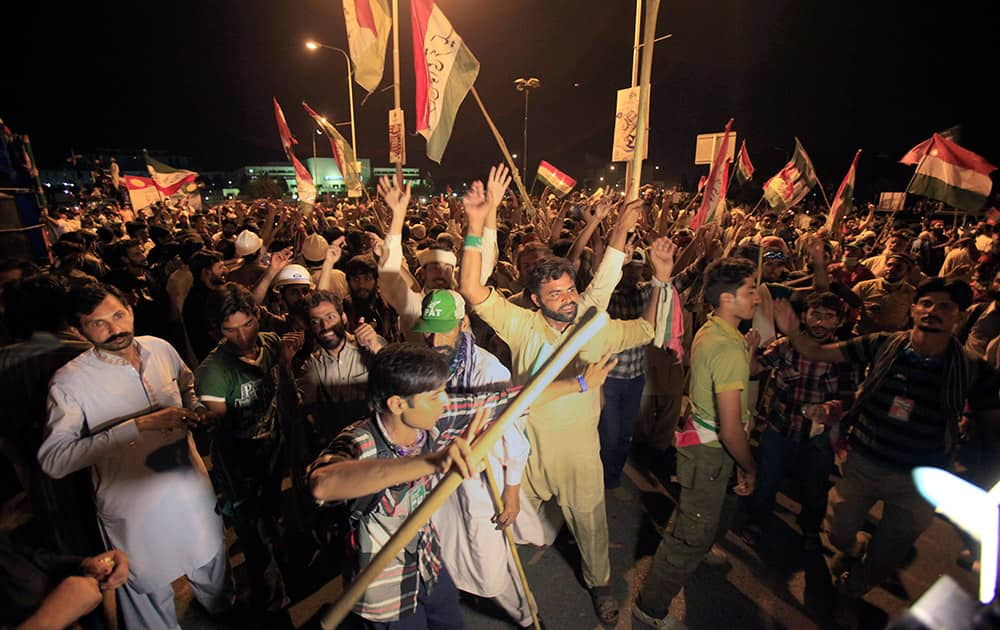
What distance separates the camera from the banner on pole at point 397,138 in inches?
226

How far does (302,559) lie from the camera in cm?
359

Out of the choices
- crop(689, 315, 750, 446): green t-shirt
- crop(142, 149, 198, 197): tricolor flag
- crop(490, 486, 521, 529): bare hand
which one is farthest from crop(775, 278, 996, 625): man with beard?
crop(142, 149, 198, 197): tricolor flag

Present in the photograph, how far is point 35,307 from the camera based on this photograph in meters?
2.64

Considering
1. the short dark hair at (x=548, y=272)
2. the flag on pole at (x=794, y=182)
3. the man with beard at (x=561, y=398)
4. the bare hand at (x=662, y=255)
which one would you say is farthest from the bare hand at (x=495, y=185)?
the flag on pole at (x=794, y=182)

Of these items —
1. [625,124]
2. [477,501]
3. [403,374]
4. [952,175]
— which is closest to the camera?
[403,374]

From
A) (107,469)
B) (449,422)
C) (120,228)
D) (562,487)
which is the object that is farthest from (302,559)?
(120,228)

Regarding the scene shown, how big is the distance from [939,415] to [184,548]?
14.8 ft

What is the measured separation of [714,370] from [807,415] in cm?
132

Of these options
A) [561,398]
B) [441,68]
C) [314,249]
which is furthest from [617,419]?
[314,249]

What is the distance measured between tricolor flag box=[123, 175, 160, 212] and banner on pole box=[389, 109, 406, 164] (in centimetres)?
797

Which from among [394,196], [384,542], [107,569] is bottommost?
[107,569]

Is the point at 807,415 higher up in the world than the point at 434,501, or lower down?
lower down

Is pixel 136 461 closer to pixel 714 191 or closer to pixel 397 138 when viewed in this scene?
pixel 397 138

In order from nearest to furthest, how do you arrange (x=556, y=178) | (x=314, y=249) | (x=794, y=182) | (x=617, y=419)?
1. (x=617, y=419)
2. (x=314, y=249)
3. (x=794, y=182)
4. (x=556, y=178)
